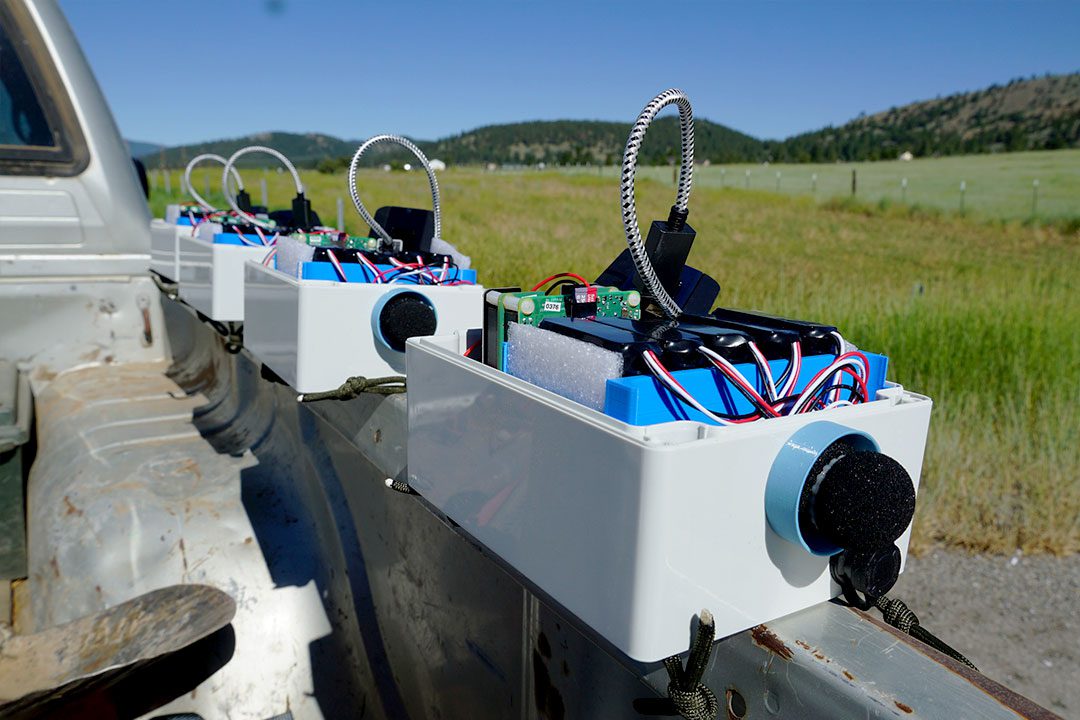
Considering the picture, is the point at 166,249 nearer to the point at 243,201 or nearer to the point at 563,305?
the point at 243,201

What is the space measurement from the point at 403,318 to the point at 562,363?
839mm

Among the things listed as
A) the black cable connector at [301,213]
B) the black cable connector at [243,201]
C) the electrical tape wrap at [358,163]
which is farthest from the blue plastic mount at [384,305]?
the black cable connector at [243,201]

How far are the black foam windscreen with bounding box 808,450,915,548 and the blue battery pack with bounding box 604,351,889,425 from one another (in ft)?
0.52

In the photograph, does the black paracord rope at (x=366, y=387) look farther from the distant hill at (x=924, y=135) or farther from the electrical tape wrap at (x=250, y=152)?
the distant hill at (x=924, y=135)

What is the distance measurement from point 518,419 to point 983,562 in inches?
112

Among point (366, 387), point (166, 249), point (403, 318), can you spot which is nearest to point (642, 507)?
point (366, 387)

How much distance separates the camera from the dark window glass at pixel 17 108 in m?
2.67

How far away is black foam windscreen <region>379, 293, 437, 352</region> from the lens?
66.6 inches

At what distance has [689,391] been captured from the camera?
0.87m

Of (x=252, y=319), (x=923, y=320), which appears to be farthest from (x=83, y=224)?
(x=923, y=320)

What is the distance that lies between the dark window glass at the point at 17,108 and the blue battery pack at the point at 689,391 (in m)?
2.81

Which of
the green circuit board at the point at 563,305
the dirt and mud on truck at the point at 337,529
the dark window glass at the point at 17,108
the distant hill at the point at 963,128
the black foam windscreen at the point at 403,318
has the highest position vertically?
the distant hill at the point at 963,128

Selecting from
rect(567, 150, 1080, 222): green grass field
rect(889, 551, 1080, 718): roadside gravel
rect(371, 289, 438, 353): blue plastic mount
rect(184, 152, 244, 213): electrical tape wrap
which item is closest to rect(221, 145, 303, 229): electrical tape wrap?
rect(184, 152, 244, 213): electrical tape wrap

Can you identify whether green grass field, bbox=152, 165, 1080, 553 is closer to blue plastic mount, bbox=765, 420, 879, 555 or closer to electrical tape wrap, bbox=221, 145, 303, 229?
blue plastic mount, bbox=765, 420, 879, 555
